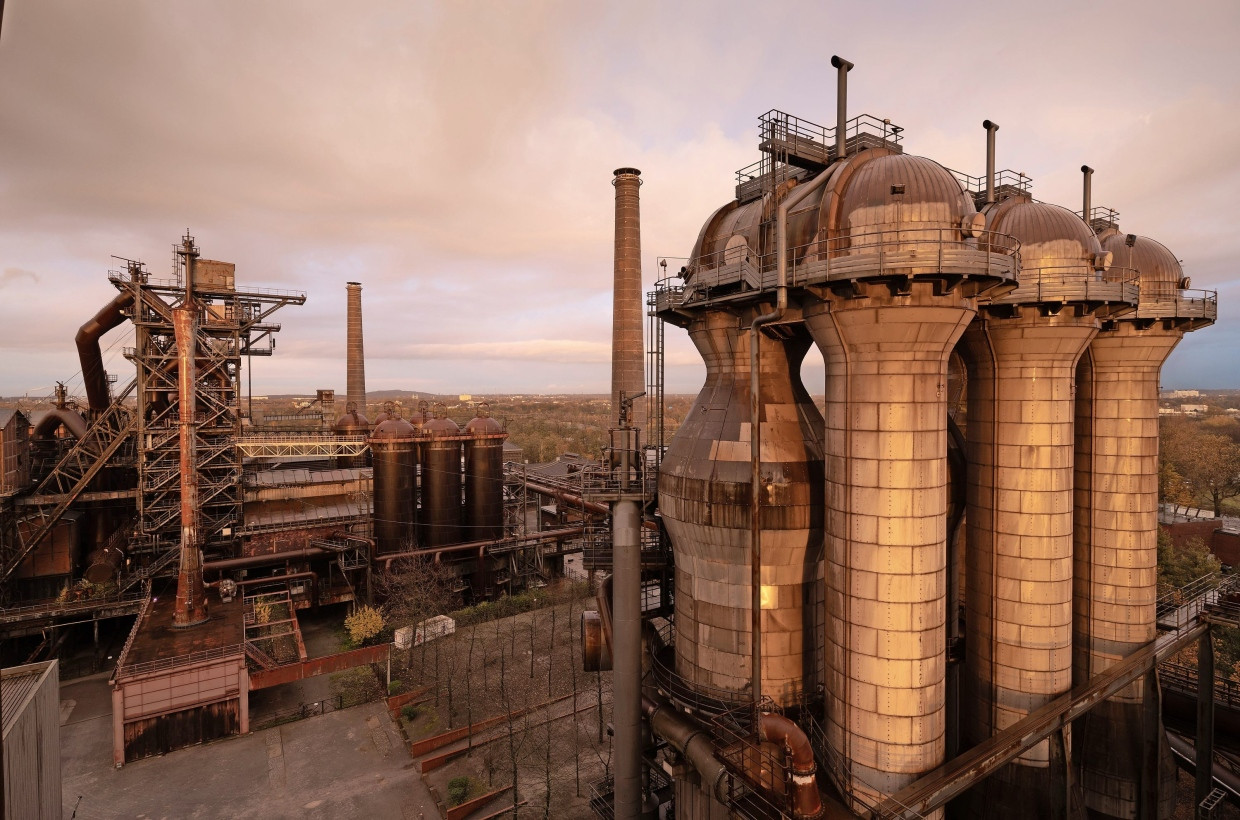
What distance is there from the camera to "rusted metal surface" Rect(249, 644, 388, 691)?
26.7 m

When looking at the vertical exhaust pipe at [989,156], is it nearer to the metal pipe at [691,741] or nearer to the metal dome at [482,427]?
the metal pipe at [691,741]

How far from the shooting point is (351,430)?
152 ft

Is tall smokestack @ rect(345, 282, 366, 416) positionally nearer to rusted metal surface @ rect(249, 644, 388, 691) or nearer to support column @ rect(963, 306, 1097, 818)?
rusted metal surface @ rect(249, 644, 388, 691)

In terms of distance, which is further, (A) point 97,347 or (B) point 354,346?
(B) point 354,346

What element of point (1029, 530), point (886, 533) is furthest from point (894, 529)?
point (1029, 530)

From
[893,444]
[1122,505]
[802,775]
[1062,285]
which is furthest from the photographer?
[1122,505]

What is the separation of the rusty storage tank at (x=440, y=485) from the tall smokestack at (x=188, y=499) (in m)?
13.0

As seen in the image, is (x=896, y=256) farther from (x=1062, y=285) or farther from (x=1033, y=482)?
(x=1033, y=482)

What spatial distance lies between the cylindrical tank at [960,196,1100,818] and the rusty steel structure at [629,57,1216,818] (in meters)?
0.06

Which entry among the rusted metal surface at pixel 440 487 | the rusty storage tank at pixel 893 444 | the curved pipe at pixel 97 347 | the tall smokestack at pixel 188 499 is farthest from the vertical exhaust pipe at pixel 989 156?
the curved pipe at pixel 97 347

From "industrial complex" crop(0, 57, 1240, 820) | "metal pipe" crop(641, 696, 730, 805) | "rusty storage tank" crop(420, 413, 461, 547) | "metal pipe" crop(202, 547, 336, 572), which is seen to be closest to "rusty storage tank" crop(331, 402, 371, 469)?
"rusty storage tank" crop(420, 413, 461, 547)

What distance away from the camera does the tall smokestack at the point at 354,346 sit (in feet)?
193

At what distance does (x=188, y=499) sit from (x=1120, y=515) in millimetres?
37218

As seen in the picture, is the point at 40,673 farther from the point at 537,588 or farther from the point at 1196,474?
the point at 1196,474
